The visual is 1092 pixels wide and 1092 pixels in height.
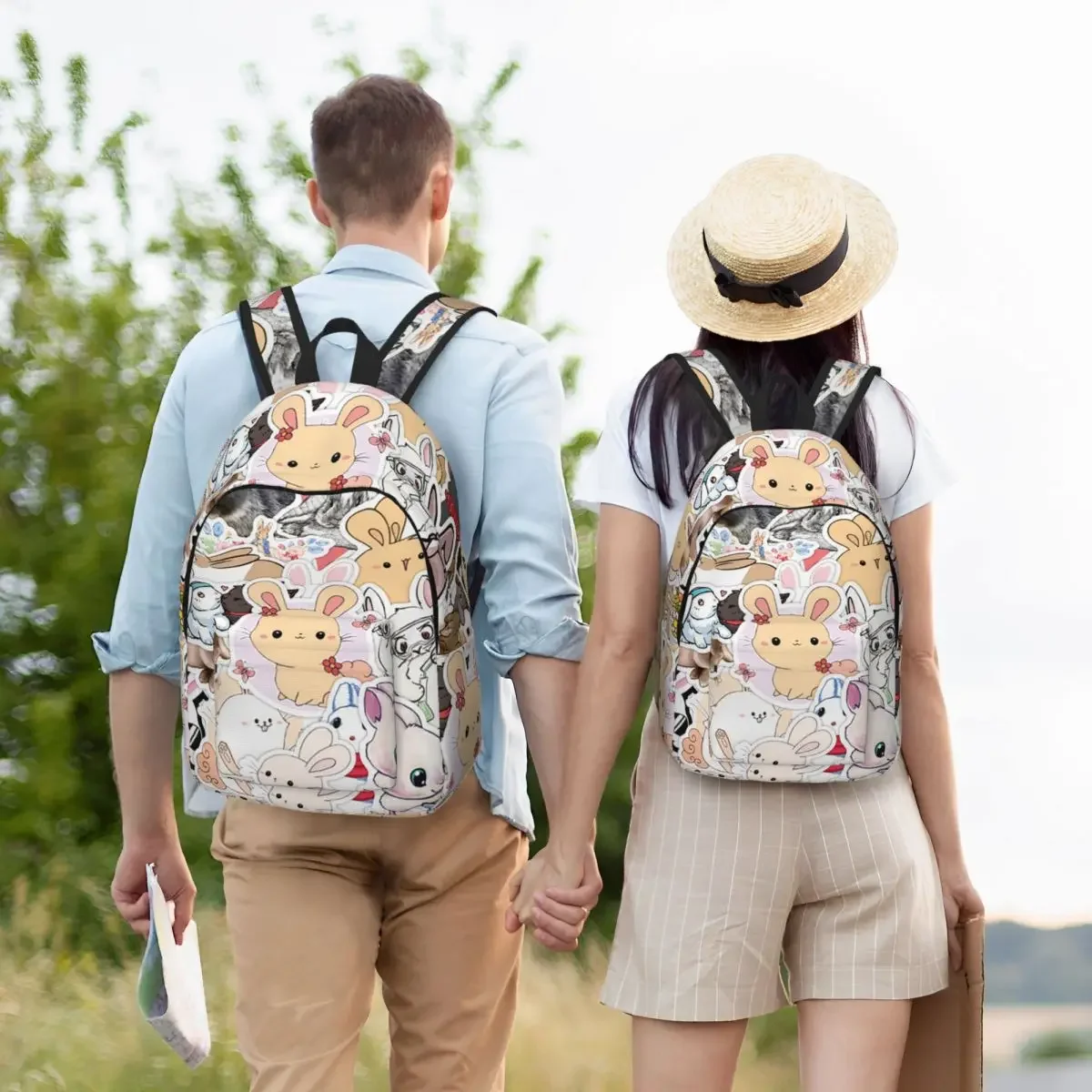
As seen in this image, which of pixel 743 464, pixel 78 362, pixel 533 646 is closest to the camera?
pixel 743 464

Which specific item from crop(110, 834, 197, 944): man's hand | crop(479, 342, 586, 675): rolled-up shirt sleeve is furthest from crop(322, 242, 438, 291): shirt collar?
crop(110, 834, 197, 944): man's hand

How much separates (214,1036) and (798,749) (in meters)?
2.73

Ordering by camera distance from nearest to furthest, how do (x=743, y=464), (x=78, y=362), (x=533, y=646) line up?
(x=743, y=464) < (x=533, y=646) < (x=78, y=362)

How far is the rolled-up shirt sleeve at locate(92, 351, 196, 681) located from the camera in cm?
214

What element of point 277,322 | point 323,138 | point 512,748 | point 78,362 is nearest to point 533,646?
point 512,748

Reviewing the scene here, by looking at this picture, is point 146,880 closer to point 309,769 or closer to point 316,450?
point 309,769

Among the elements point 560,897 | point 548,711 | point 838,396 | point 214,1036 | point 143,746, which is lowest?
point 214,1036

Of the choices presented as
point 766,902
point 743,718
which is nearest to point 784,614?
point 743,718

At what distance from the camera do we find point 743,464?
188 cm

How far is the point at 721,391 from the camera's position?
1.95 m

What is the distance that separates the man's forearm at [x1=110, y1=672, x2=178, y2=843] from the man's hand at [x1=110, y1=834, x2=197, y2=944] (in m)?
0.02

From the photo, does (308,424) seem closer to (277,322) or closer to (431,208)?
(277,322)

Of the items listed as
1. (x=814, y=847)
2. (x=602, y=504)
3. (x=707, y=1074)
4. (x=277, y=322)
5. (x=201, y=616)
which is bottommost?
(x=707, y=1074)

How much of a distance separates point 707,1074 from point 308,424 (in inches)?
38.8
